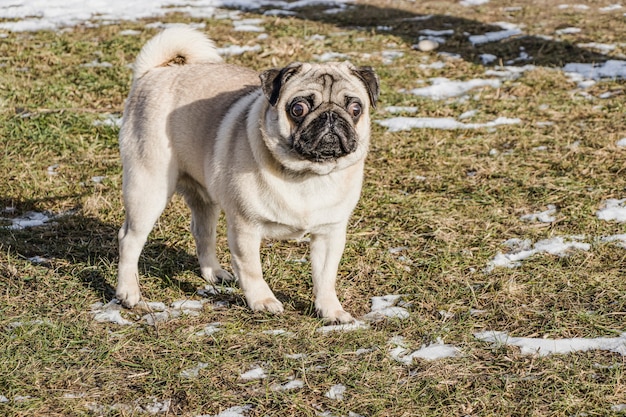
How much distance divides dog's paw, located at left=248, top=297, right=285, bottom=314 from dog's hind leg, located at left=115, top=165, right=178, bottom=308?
0.66m

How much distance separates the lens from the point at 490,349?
362cm

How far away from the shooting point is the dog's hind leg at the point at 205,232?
183 inches

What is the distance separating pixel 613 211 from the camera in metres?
5.31

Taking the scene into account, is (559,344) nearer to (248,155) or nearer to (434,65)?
(248,155)

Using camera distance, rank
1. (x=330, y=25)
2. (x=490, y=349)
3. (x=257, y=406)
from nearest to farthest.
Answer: (x=257, y=406)
(x=490, y=349)
(x=330, y=25)

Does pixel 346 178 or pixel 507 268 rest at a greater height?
pixel 346 178

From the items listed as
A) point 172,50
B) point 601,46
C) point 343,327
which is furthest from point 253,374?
point 601,46

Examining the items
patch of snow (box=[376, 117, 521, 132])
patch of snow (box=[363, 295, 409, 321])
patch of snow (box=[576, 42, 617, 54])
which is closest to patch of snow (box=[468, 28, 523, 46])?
patch of snow (box=[576, 42, 617, 54])

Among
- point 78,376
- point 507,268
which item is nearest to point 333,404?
point 78,376

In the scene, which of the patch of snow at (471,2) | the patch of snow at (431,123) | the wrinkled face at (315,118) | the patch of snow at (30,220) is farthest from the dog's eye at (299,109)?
the patch of snow at (471,2)

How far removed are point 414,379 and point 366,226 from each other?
211 centimetres

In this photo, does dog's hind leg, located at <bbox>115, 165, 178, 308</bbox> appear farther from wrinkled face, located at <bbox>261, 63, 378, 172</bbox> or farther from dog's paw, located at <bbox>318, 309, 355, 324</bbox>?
dog's paw, located at <bbox>318, 309, 355, 324</bbox>

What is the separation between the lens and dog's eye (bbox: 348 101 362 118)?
3.86 meters

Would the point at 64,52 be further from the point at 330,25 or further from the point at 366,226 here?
the point at 366,226
